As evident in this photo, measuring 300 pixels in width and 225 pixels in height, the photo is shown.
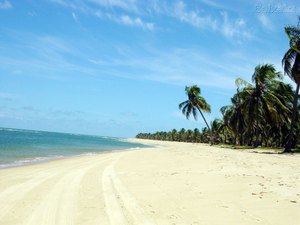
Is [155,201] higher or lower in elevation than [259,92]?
lower

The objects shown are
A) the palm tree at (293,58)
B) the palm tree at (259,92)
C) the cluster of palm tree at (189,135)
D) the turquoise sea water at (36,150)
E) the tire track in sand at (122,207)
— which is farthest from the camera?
the cluster of palm tree at (189,135)

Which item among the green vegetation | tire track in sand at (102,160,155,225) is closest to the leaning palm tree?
the green vegetation

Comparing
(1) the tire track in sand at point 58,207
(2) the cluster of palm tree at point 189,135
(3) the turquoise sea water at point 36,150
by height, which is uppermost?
(2) the cluster of palm tree at point 189,135

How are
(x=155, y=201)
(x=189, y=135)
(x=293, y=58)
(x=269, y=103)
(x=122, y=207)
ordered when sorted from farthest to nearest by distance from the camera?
(x=189, y=135)
(x=269, y=103)
(x=293, y=58)
(x=155, y=201)
(x=122, y=207)

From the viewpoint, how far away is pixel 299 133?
173 feet

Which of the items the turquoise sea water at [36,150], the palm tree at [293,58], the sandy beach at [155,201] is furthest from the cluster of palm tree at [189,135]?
the sandy beach at [155,201]

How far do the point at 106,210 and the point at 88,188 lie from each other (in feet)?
10.1

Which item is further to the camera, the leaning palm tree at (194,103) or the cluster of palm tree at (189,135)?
the cluster of palm tree at (189,135)

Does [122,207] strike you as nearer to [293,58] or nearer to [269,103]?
[293,58]

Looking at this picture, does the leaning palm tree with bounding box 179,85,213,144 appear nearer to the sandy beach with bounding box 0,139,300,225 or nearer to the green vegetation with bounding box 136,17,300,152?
the green vegetation with bounding box 136,17,300,152

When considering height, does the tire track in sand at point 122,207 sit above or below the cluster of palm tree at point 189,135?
below

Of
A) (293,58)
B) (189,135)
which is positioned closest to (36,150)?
(293,58)

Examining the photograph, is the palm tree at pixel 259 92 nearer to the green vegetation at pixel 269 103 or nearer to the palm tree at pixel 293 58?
the green vegetation at pixel 269 103

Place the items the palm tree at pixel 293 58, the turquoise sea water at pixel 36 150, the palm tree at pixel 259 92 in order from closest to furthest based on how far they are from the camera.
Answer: the turquoise sea water at pixel 36 150, the palm tree at pixel 293 58, the palm tree at pixel 259 92
